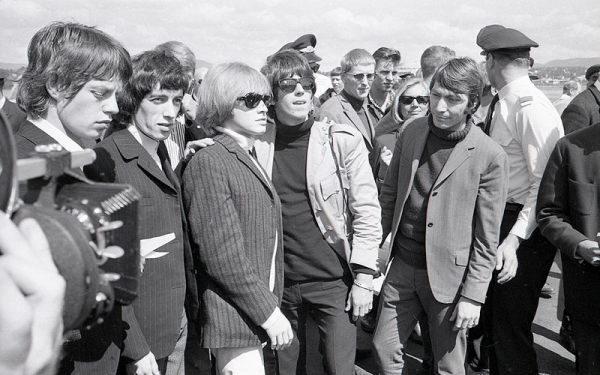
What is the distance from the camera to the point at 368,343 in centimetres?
438

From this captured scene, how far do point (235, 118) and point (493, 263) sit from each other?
161 cm

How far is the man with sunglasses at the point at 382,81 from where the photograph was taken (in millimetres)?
6000

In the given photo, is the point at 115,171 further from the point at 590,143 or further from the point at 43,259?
the point at 590,143

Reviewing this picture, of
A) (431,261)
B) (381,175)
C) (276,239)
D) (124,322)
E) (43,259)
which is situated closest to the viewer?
(43,259)

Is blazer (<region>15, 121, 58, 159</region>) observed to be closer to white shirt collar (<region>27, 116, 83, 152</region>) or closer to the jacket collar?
white shirt collar (<region>27, 116, 83, 152</region>)

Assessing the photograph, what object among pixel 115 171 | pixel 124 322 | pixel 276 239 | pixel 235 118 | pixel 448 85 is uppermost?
pixel 448 85

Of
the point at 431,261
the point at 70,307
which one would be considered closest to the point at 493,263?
the point at 431,261

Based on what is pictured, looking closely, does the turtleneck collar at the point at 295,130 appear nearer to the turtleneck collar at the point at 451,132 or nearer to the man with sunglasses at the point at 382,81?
the turtleneck collar at the point at 451,132

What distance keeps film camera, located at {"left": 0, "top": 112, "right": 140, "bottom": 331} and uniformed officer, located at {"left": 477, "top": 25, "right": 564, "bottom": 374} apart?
98.9 inches

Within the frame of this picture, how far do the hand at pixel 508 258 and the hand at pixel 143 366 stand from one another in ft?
6.51

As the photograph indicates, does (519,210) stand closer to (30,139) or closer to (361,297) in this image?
(361,297)

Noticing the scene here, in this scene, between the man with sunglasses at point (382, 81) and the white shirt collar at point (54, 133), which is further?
the man with sunglasses at point (382, 81)

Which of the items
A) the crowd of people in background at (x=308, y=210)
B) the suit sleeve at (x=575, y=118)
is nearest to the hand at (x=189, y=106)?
the crowd of people in background at (x=308, y=210)

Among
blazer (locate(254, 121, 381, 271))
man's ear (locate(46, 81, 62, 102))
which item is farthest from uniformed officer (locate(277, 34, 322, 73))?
man's ear (locate(46, 81, 62, 102))
